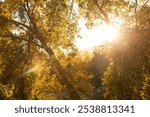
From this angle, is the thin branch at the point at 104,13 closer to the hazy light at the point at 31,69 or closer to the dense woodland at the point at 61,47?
the dense woodland at the point at 61,47

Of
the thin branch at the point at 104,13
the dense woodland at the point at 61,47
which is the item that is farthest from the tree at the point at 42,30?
the thin branch at the point at 104,13

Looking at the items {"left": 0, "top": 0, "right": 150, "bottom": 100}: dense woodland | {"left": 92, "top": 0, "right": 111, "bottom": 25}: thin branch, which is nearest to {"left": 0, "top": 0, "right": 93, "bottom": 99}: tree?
{"left": 0, "top": 0, "right": 150, "bottom": 100}: dense woodland

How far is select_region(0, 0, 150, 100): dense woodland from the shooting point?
21.2m

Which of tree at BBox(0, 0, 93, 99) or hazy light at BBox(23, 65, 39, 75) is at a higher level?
tree at BBox(0, 0, 93, 99)

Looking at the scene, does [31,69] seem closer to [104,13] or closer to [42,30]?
[42,30]

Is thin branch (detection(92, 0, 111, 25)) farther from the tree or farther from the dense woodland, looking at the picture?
the tree

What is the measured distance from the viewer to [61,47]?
1050 inches

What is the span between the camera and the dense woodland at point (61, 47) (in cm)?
2117

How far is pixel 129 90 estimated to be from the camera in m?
22.6

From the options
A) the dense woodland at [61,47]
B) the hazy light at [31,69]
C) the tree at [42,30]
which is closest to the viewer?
the dense woodland at [61,47]

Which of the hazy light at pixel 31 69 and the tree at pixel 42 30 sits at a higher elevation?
the tree at pixel 42 30

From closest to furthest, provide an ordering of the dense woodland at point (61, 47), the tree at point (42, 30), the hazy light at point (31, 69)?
the dense woodland at point (61, 47) < the tree at point (42, 30) < the hazy light at point (31, 69)

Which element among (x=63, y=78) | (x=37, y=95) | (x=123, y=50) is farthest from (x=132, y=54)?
(x=37, y=95)

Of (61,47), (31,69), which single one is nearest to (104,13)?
(61,47)
